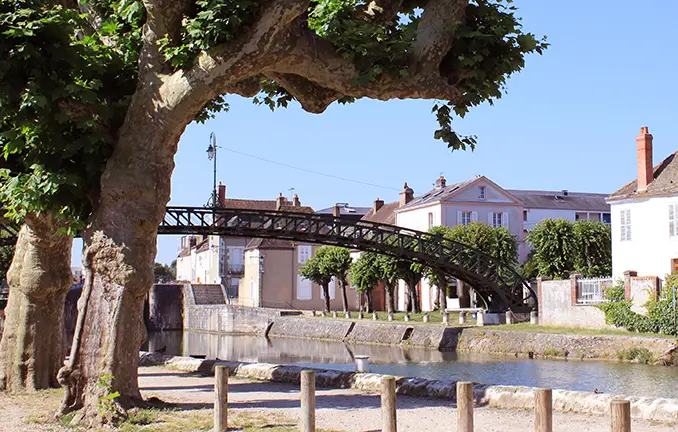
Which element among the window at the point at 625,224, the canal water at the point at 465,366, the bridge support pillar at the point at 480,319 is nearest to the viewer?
the canal water at the point at 465,366

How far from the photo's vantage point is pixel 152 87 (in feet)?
38.4

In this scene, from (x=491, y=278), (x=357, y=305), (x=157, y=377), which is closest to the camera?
(x=157, y=377)

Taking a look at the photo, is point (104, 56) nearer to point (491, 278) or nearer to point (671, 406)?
point (671, 406)

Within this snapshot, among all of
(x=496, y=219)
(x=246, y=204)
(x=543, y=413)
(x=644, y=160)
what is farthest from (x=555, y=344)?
(x=246, y=204)

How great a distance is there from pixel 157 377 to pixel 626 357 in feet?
52.1

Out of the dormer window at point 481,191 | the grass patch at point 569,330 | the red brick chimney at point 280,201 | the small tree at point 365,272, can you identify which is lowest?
the grass patch at point 569,330

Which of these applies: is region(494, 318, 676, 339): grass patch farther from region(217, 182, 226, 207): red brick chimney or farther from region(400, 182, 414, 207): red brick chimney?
region(217, 182, 226, 207): red brick chimney

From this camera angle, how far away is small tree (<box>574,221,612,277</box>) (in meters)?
41.5

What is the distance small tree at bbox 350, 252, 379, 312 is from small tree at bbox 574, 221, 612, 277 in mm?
12044

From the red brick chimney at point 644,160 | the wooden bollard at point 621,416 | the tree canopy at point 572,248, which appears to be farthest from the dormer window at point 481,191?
the wooden bollard at point 621,416

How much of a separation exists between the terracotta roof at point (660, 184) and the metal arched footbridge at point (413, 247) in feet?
29.7

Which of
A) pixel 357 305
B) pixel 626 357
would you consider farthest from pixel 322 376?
pixel 357 305

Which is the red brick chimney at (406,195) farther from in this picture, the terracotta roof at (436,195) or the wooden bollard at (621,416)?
the wooden bollard at (621,416)

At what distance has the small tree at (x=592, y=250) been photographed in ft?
136
